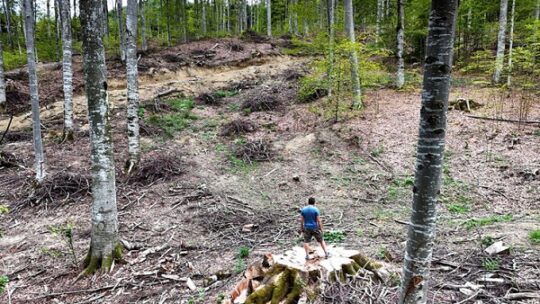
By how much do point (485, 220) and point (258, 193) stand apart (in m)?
5.25

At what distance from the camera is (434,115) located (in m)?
2.90

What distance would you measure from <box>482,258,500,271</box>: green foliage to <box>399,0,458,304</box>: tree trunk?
228cm

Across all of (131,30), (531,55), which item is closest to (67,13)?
(131,30)

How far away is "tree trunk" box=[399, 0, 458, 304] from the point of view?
2789 millimetres

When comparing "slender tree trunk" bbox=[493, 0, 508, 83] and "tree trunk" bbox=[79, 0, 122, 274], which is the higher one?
"slender tree trunk" bbox=[493, 0, 508, 83]

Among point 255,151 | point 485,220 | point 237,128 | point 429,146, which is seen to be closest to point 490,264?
point 485,220

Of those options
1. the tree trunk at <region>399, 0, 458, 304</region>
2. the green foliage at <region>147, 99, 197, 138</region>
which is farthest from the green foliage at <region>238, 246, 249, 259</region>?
the green foliage at <region>147, 99, 197, 138</region>

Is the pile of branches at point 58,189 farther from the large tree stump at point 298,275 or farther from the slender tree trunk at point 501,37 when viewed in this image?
the slender tree trunk at point 501,37

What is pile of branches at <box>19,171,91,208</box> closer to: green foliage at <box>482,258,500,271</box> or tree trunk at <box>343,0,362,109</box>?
green foliage at <box>482,258,500,271</box>

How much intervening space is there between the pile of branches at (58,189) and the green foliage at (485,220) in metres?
9.10

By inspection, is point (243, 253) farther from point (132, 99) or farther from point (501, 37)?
point (501, 37)

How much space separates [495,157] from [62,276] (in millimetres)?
10507

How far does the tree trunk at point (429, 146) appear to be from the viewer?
9.15ft

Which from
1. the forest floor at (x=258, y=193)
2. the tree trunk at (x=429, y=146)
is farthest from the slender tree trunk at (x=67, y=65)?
the tree trunk at (x=429, y=146)
